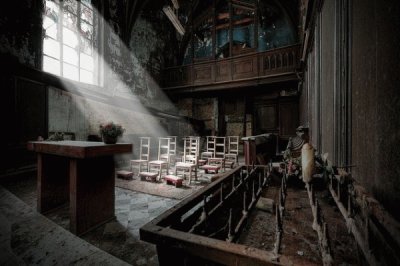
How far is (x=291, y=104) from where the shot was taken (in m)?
10.1

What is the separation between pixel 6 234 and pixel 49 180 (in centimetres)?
99

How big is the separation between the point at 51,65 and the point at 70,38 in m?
1.39

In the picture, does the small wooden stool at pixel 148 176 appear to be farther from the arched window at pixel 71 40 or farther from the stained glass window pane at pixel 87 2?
the stained glass window pane at pixel 87 2

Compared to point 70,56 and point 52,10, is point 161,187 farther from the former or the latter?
point 52,10

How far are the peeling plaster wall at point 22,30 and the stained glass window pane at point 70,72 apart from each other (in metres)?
0.83

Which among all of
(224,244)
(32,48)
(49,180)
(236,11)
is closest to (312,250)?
(224,244)

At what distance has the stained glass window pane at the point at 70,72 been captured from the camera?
701 centimetres

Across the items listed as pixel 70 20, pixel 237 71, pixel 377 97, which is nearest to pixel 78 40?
pixel 70 20

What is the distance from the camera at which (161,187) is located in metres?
5.07

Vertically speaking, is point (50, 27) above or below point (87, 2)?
below

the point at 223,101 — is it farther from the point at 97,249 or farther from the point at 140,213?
the point at 97,249

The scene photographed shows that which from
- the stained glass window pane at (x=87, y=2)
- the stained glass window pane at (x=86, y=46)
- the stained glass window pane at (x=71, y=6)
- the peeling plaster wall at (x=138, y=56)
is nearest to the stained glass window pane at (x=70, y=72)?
the stained glass window pane at (x=86, y=46)

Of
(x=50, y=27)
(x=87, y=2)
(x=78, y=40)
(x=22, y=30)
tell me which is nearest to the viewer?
(x=22, y=30)

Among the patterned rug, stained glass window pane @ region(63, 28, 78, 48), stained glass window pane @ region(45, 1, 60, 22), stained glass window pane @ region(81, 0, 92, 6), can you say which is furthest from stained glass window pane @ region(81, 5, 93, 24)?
the patterned rug
